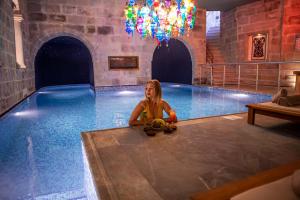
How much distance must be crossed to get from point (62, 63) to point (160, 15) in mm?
9489

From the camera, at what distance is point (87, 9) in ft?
27.9

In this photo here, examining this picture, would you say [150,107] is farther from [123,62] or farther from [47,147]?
[123,62]

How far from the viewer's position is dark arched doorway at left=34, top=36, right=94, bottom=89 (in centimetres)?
1269

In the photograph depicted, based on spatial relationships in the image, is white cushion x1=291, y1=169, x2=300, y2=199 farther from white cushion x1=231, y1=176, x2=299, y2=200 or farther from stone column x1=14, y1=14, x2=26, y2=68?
stone column x1=14, y1=14, x2=26, y2=68

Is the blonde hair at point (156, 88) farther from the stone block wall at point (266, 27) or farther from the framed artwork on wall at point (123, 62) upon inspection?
the stone block wall at point (266, 27)

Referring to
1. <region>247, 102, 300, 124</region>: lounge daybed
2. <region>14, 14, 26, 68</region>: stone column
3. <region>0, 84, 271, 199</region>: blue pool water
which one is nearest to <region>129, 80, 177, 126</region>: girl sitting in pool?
<region>0, 84, 271, 199</region>: blue pool water

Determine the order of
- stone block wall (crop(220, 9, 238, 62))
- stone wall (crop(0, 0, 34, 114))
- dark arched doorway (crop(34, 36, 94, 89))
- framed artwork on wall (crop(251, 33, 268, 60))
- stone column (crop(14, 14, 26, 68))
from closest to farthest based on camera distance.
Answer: stone wall (crop(0, 0, 34, 114)) < stone column (crop(14, 14, 26, 68)) < framed artwork on wall (crop(251, 33, 268, 60)) < stone block wall (crop(220, 9, 238, 62)) < dark arched doorway (crop(34, 36, 94, 89))

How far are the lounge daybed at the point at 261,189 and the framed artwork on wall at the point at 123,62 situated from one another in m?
8.36

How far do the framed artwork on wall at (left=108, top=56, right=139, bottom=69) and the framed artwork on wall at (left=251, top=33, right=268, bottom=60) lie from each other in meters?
4.97

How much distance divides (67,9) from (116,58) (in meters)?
2.54

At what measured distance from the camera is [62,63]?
523 inches

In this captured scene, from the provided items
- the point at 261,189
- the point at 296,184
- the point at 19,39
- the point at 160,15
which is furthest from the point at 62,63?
the point at 296,184

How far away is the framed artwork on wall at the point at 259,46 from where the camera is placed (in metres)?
8.81

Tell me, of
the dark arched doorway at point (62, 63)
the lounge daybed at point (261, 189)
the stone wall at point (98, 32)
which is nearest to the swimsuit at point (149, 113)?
the lounge daybed at point (261, 189)
